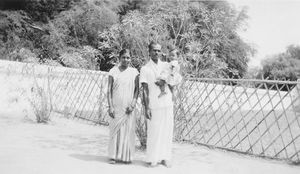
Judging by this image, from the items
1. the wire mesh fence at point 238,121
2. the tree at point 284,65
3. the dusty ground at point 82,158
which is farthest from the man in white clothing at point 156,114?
the tree at point 284,65

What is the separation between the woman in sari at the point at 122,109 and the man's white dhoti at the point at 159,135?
A: 27 centimetres

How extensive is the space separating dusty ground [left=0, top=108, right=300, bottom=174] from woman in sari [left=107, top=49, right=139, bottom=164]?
0.60ft

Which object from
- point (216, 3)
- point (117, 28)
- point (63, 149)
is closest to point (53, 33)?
point (216, 3)

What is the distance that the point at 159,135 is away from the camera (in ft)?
14.7

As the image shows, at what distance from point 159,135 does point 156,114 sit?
250 mm

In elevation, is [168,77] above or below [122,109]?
above

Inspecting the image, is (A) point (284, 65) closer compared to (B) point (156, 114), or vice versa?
(B) point (156, 114)

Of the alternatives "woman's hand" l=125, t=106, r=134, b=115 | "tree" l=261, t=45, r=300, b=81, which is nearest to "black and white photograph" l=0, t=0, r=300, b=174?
"woman's hand" l=125, t=106, r=134, b=115

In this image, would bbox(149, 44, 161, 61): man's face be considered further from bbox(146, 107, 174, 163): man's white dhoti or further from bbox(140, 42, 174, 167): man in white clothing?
bbox(146, 107, 174, 163): man's white dhoti

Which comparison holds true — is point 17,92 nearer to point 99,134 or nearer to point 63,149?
point 99,134

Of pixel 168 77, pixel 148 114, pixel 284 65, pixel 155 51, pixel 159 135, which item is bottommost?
pixel 159 135

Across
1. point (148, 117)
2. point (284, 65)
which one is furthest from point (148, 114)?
point (284, 65)

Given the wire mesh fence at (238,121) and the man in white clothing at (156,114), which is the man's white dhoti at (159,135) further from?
the wire mesh fence at (238,121)

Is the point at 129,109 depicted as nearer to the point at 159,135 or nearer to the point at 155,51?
the point at 159,135
